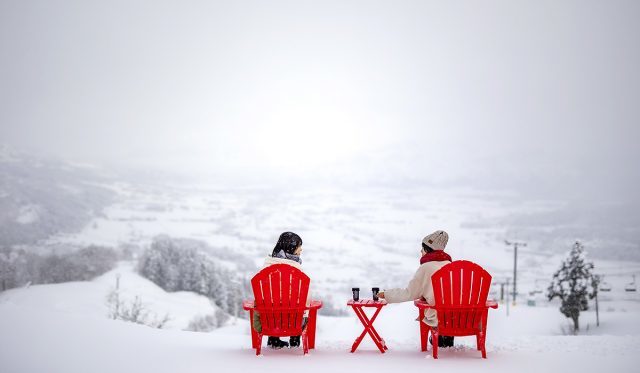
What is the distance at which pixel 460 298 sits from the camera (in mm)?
6176

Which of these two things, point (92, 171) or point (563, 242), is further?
point (92, 171)

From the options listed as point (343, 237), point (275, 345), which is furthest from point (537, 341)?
point (343, 237)

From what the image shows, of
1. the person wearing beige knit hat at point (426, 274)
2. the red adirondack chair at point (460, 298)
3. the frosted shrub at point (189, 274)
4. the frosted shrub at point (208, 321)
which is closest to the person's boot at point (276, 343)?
the person wearing beige knit hat at point (426, 274)

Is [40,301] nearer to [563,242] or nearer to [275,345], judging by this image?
[275,345]

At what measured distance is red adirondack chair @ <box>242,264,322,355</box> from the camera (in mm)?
6074

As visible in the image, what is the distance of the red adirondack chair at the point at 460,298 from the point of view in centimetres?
611

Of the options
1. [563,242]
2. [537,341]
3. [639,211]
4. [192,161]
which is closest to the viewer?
[537,341]

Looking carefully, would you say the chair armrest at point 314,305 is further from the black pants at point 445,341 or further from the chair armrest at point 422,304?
the black pants at point 445,341

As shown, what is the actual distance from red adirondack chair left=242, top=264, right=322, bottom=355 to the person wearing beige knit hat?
3.67 ft

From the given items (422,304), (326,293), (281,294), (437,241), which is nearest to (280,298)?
(281,294)

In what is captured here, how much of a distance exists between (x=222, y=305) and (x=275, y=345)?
54.7 meters

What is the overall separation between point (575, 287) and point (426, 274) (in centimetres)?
3866

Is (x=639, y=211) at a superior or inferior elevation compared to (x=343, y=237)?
superior

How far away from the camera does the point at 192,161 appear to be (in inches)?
7790
